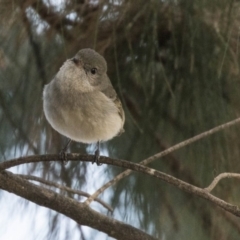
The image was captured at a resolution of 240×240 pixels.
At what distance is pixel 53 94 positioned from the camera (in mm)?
888

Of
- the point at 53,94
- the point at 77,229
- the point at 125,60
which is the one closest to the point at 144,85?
the point at 125,60

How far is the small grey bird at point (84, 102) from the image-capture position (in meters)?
0.88

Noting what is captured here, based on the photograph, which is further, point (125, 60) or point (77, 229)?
point (77, 229)

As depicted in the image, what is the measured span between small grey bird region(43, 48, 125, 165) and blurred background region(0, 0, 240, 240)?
0.08 ft

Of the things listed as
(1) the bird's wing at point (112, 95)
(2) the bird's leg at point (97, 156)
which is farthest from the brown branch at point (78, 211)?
(1) the bird's wing at point (112, 95)

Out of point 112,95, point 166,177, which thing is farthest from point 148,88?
point 166,177

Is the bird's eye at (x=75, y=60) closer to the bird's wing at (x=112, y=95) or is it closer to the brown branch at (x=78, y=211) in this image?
Result: the bird's wing at (x=112, y=95)

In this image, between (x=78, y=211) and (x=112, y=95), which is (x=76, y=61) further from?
(x=78, y=211)

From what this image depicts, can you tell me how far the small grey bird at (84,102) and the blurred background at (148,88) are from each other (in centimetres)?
2

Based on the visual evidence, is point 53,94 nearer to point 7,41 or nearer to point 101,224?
point 7,41

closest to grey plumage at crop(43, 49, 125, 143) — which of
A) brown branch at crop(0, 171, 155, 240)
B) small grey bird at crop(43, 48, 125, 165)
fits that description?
small grey bird at crop(43, 48, 125, 165)

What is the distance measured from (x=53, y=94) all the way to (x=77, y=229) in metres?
0.26

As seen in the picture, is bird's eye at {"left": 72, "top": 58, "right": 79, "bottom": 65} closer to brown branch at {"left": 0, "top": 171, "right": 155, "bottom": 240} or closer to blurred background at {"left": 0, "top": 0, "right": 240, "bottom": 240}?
blurred background at {"left": 0, "top": 0, "right": 240, "bottom": 240}

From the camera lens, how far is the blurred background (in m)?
0.83
